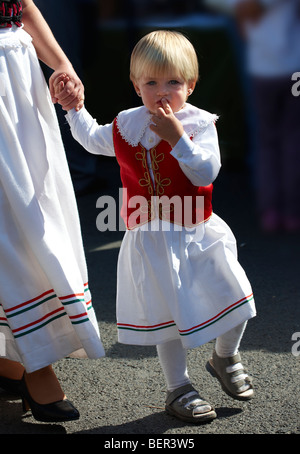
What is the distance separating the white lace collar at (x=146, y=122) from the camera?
A: 275 cm

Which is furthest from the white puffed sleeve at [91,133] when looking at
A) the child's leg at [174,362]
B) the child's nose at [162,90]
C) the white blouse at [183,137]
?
the child's leg at [174,362]

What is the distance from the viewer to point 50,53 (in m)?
2.91

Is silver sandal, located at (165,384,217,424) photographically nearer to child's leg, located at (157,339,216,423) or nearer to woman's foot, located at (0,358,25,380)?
child's leg, located at (157,339,216,423)

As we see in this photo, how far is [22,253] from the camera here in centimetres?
273

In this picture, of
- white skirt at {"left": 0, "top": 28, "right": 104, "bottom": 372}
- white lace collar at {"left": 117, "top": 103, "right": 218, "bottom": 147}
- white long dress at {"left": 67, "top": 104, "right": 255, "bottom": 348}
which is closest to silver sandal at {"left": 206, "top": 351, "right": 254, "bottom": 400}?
white long dress at {"left": 67, "top": 104, "right": 255, "bottom": 348}

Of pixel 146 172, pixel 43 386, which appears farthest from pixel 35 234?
pixel 43 386

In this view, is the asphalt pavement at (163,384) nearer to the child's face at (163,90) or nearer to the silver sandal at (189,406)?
the silver sandal at (189,406)

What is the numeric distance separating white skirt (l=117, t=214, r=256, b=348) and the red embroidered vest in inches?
1.6

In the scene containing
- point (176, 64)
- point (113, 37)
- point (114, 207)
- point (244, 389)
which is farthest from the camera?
point (113, 37)

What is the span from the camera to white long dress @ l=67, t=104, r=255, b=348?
276 centimetres

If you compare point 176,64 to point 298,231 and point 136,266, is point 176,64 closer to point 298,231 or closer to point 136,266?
point 136,266

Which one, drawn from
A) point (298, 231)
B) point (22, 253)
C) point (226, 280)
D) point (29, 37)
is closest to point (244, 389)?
point (226, 280)

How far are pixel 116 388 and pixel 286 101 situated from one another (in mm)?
3013

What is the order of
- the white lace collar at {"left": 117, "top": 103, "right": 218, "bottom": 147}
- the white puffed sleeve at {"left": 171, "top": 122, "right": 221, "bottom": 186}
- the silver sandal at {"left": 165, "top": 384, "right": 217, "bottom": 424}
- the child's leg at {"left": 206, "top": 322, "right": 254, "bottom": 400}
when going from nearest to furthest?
the white puffed sleeve at {"left": 171, "top": 122, "right": 221, "bottom": 186} < the white lace collar at {"left": 117, "top": 103, "right": 218, "bottom": 147} < the silver sandal at {"left": 165, "top": 384, "right": 217, "bottom": 424} < the child's leg at {"left": 206, "top": 322, "right": 254, "bottom": 400}
